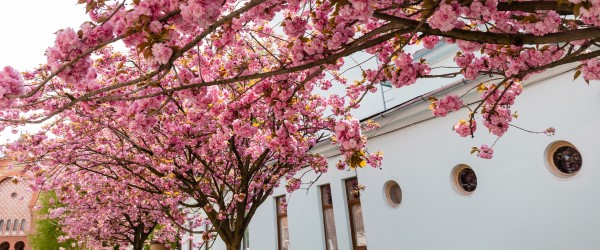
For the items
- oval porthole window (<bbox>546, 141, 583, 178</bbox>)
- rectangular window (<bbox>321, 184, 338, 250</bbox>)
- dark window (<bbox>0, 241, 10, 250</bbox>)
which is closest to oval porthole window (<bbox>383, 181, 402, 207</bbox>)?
rectangular window (<bbox>321, 184, 338, 250</bbox>)

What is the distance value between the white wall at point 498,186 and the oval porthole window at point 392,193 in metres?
0.13

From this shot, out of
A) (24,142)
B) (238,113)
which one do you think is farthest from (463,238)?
(24,142)

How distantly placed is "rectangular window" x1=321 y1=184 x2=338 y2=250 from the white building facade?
0.21 ft

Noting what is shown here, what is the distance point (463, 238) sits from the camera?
690 cm

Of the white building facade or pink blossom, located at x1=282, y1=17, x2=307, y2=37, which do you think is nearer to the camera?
pink blossom, located at x1=282, y1=17, x2=307, y2=37

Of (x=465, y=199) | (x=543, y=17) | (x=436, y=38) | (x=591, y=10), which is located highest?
(x=436, y=38)

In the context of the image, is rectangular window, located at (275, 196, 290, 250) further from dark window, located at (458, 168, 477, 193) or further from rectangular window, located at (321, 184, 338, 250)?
dark window, located at (458, 168, 477, 193)

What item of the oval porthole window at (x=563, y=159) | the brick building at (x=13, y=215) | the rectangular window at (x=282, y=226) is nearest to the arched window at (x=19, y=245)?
the brick building at (x=13, y=215)

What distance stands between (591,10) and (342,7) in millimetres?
1479

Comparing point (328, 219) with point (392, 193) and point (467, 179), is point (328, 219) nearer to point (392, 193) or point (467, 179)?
point (392, 193)

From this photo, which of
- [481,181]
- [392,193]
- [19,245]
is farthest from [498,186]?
[19,245]

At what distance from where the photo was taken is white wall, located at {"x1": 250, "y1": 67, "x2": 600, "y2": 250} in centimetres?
563

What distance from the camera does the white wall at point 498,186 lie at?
5629 mm

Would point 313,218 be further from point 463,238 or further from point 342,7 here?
point 342,7
